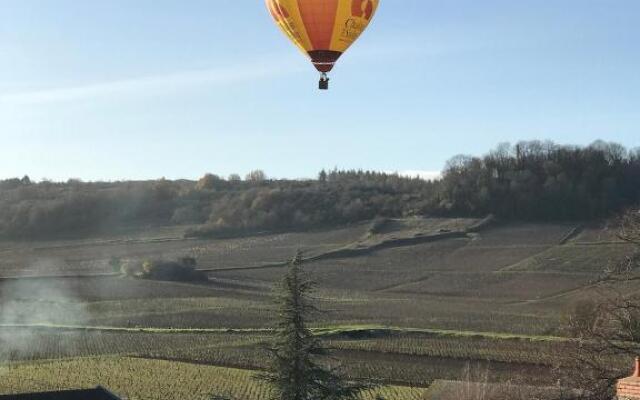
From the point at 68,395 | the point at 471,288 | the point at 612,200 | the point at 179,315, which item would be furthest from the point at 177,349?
the point at 612,200

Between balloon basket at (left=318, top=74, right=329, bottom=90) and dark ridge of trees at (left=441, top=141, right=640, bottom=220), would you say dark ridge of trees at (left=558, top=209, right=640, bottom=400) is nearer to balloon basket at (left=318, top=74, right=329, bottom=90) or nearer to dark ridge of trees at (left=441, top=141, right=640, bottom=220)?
balloon basket at (left=318, top=74, right=329, bottom=90)

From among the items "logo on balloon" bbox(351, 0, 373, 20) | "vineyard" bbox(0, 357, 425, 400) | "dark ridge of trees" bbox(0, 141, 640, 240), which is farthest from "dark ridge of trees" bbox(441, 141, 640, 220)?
"logo on balloon" bbox(351, 0, 373, 20)

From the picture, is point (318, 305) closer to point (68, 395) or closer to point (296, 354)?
point (68, 395)

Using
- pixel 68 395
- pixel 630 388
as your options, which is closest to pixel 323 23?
pixel 68 395

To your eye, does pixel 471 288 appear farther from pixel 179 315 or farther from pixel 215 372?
pixel 215 372

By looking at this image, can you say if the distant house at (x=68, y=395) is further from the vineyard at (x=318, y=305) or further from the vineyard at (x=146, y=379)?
the vineyard at (x=318, y=305)

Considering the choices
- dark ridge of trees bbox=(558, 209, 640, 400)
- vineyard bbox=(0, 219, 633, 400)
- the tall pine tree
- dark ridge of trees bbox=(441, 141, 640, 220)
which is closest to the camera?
dark ridge of trees bbox=(558, 209, 640, 400)

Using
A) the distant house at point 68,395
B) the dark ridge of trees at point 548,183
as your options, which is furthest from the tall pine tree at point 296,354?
the dark ridge of trees at point 548,183
